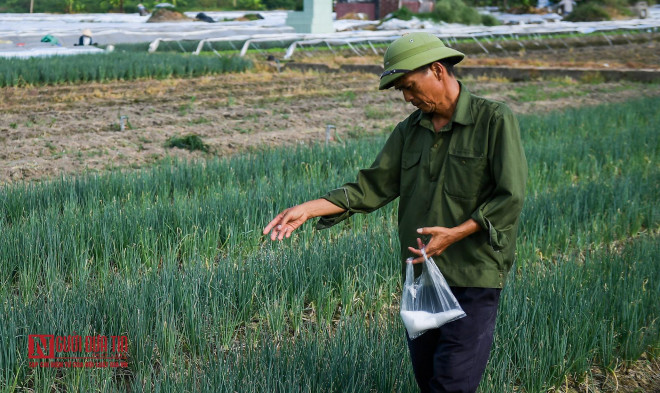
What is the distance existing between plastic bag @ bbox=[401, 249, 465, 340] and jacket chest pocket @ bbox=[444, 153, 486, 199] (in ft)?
0.73

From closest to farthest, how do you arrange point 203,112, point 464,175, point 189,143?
point 464,175
point 189,143
point 203,112

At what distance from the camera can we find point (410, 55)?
2207 millimetres

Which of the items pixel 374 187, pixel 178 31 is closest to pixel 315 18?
pixel 178 31

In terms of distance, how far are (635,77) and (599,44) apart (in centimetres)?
1235

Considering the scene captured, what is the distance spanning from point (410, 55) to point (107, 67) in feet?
45.0

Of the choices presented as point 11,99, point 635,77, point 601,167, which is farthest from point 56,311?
point 635,77

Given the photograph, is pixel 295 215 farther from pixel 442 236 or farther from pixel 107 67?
pixel 107 67

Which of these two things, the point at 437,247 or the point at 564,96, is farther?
the point at 564,96

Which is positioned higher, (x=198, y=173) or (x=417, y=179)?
(x=417, y=179)

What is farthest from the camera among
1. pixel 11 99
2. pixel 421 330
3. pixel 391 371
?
pixel 11 99

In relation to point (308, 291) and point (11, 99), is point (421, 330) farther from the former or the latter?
point (11, 99)

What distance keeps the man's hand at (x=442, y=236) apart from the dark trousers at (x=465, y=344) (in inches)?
6.5

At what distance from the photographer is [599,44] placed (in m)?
27.5

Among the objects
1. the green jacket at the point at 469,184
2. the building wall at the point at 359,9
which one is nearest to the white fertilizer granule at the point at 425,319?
the green jacket at the point at 469,184
